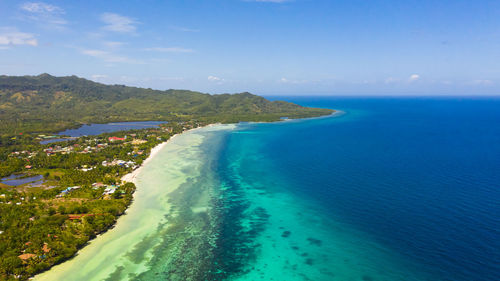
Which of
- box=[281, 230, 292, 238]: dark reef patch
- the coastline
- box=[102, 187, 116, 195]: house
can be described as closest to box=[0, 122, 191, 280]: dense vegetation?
box=[102, 187, 116, 195]: house

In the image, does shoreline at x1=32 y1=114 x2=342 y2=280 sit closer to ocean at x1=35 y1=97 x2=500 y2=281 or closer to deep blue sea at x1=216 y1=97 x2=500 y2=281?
ocean at x1=35 y1=97 x2=500 y2=281

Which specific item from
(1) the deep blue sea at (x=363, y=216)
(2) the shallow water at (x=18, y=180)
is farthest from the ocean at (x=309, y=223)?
(2) the shallow water at (x=18, y=180)

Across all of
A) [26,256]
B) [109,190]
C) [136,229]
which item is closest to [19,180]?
[109,190]

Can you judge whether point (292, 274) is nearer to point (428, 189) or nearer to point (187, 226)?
point (187, 226)

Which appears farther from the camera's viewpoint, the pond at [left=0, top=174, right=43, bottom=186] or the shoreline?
the pond at [left=0, top=174, right=43, bottom=186]

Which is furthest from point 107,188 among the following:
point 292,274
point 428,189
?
point 428,189

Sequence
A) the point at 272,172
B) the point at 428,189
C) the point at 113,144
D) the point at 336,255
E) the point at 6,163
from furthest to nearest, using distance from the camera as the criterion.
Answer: the point at 113,144
the point at 6,163
the point at 272,172
the point at 428,189
the point at 336,255
